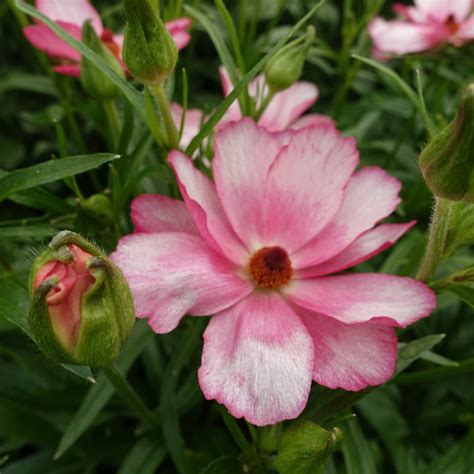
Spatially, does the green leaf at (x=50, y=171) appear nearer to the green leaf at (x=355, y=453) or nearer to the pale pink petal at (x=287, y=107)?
the pale pink petal at (x=287, y=107)

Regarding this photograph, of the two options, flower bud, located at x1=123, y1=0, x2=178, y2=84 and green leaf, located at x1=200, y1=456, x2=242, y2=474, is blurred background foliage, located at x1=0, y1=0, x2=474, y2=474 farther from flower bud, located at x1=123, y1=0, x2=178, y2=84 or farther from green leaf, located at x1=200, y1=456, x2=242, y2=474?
flower bud, located at x1=123, y1=0, x2=178, y2=84

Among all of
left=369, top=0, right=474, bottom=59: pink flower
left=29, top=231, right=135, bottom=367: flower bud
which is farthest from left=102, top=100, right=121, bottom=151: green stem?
left=369, top=0, right=474, bottom=59: pink flower

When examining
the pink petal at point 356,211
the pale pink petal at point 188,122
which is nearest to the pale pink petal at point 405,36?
the pale pink petal at point 188,122

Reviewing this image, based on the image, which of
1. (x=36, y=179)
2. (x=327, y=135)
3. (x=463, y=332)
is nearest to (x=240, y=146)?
(x=327, y=135)

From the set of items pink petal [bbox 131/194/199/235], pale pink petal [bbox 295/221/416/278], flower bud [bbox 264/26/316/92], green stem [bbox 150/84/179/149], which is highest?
green stem [bbox 150/84/179/149]

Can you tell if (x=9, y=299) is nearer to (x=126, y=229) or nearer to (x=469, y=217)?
(x=126, y=229)

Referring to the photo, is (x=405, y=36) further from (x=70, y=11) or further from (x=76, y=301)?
(x=76, y=301)

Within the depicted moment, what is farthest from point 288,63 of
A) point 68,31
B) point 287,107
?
point 68,31
